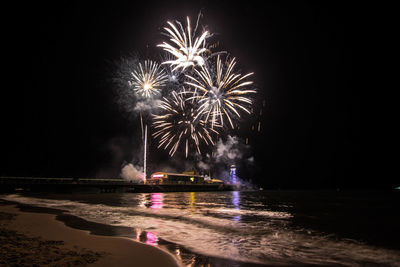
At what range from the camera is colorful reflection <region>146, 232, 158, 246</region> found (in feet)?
31.1

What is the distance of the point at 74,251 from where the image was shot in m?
7.56

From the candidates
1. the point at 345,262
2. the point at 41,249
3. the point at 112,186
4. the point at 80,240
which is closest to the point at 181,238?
the point at 80,240

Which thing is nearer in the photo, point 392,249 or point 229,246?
point 229,246

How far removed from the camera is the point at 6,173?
78562 millimetres

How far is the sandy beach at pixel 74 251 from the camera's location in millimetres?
6398

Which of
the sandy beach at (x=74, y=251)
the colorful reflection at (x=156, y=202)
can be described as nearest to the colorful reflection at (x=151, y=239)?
the sandy beach at (x=74, y=251)

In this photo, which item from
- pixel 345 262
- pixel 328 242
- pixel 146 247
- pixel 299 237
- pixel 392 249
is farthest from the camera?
pixel 299 237

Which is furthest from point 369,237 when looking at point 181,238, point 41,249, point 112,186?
point 112,186

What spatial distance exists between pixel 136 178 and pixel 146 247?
8004cm

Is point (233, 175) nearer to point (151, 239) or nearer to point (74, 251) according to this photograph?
point (151, 239)

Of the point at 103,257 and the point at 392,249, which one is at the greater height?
the point at 103,257

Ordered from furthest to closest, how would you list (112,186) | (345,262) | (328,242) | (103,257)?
1. (112,186)
2. (328,242)
3. (345,262)
4. (103,257)

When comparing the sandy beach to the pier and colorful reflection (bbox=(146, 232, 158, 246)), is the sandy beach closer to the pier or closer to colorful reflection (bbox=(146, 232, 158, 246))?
colorful reflection (bbox=(146, 232, 158, 246))

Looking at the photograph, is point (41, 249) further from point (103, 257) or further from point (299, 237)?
point (299, 237)
